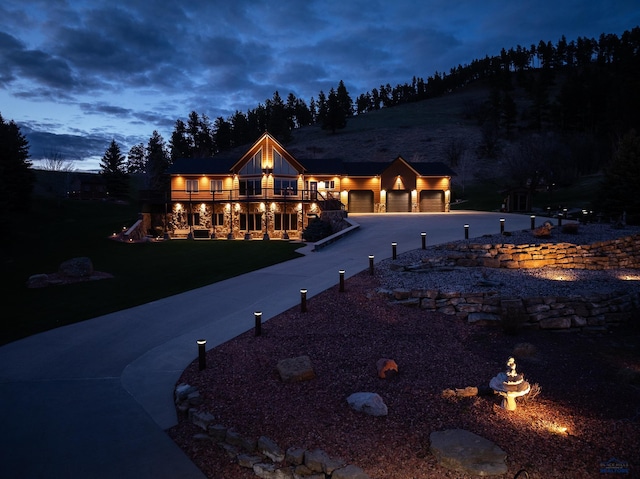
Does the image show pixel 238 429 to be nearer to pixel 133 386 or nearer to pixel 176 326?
pixel 133 386

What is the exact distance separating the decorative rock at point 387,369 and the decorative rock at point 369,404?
120 cm

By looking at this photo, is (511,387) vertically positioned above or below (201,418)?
above

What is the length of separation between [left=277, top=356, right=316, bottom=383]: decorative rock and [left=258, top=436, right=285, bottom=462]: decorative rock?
6.45 ft

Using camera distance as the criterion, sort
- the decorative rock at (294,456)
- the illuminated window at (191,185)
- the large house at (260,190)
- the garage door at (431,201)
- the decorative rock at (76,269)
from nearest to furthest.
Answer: the decorative rock at (294,456), the decorative rock at (76,269), the large house at (260,190), the illuminated window at (191,185), the garage door at (431,201)

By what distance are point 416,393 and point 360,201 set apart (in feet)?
133

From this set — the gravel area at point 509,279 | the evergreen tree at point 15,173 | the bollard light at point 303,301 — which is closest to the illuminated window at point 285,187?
the gravel area at point 509,279

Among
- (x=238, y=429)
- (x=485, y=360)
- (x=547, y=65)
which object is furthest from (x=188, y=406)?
(x=547, y=65)

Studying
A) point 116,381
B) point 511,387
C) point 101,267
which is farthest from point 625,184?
point 101,267

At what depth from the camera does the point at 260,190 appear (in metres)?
40.9

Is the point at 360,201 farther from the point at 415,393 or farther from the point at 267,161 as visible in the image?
the point at 415,393

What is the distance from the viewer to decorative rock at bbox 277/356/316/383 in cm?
851

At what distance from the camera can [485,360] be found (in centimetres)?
998

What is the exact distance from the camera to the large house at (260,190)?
1581 inches

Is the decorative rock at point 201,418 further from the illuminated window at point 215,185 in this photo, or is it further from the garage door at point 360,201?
the garage door at point 360,201
